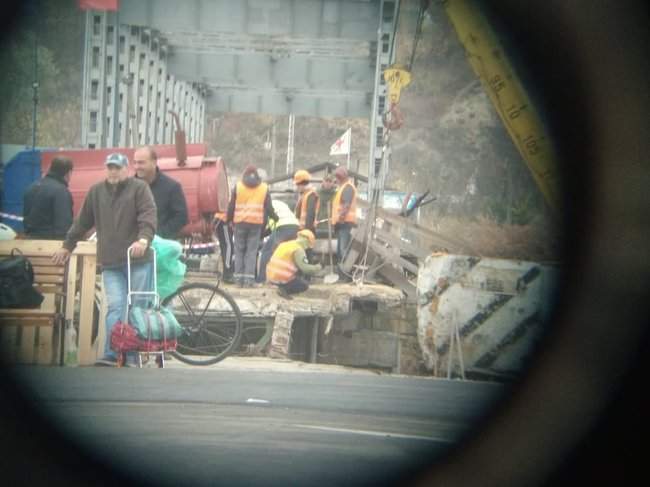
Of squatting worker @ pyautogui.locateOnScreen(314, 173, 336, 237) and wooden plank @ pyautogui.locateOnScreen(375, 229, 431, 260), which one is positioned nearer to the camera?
wooden plank @ pyautogui.locateOnScreen(375, 229, 431, 260)

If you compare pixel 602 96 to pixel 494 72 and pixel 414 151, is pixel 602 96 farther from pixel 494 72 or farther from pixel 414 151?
pixel 414 151

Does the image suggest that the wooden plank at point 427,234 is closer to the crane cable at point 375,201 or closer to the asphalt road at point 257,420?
the crane cable at point 375,201

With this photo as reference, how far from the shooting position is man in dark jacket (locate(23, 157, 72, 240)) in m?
7.23

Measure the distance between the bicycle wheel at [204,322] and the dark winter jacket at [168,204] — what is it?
1.60ft

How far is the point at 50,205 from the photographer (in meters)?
7.34

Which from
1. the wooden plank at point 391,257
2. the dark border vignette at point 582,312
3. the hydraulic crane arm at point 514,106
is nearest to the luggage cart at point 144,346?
the dark border vignette at point 582,312

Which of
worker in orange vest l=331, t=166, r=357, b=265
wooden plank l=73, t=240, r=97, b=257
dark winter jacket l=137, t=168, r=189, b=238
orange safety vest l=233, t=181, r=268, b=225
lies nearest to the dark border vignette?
wooden plank l=73, t=240, r=97, b=257

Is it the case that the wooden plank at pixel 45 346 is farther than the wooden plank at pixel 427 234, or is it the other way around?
the wooden plank at pixel 427 234

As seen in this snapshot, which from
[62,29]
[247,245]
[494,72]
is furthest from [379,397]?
[62,29]

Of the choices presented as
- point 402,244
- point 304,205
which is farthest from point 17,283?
point 402,244

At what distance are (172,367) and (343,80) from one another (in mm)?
4644

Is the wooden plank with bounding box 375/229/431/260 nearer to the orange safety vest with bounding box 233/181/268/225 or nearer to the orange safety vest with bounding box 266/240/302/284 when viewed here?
the orange safety vest with bounding box 266/240/302/284

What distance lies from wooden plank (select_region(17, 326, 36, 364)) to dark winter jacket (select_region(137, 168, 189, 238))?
3.81ft

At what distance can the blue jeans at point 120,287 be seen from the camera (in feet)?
22.3
